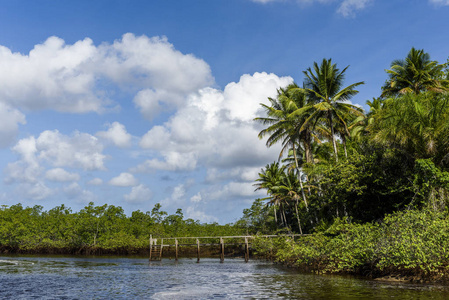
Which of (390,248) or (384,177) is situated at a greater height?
(384,177)

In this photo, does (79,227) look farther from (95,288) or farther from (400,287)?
(400,287)

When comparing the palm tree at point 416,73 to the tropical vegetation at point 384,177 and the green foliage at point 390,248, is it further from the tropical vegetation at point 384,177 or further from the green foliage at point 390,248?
the green foliage at point 390,248

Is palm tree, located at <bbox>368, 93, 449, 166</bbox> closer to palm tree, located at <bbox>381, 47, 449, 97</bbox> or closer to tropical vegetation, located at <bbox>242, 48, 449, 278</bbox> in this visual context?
tropical vegetation, located at <bbox>242, 48, 449, 278</bbox>

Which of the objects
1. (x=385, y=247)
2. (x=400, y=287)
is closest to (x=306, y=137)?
(x=385, y=247)

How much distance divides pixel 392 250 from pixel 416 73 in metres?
23.5

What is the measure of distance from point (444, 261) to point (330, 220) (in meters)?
17.3

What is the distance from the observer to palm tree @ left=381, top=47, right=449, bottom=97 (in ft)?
113

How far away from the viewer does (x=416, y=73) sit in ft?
113

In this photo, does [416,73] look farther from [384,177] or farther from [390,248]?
[390,248]

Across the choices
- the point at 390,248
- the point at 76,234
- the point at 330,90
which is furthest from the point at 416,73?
the point at 76,234

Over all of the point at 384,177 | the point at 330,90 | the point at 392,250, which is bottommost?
the point at 392,250

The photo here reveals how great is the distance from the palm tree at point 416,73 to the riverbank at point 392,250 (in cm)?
1798

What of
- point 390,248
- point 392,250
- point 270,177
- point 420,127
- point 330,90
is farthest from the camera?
point 270,177

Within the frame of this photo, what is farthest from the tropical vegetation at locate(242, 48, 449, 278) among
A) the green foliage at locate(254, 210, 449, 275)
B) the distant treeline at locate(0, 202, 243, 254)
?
the distant treeline at locate(0, 202, 243, 254)
